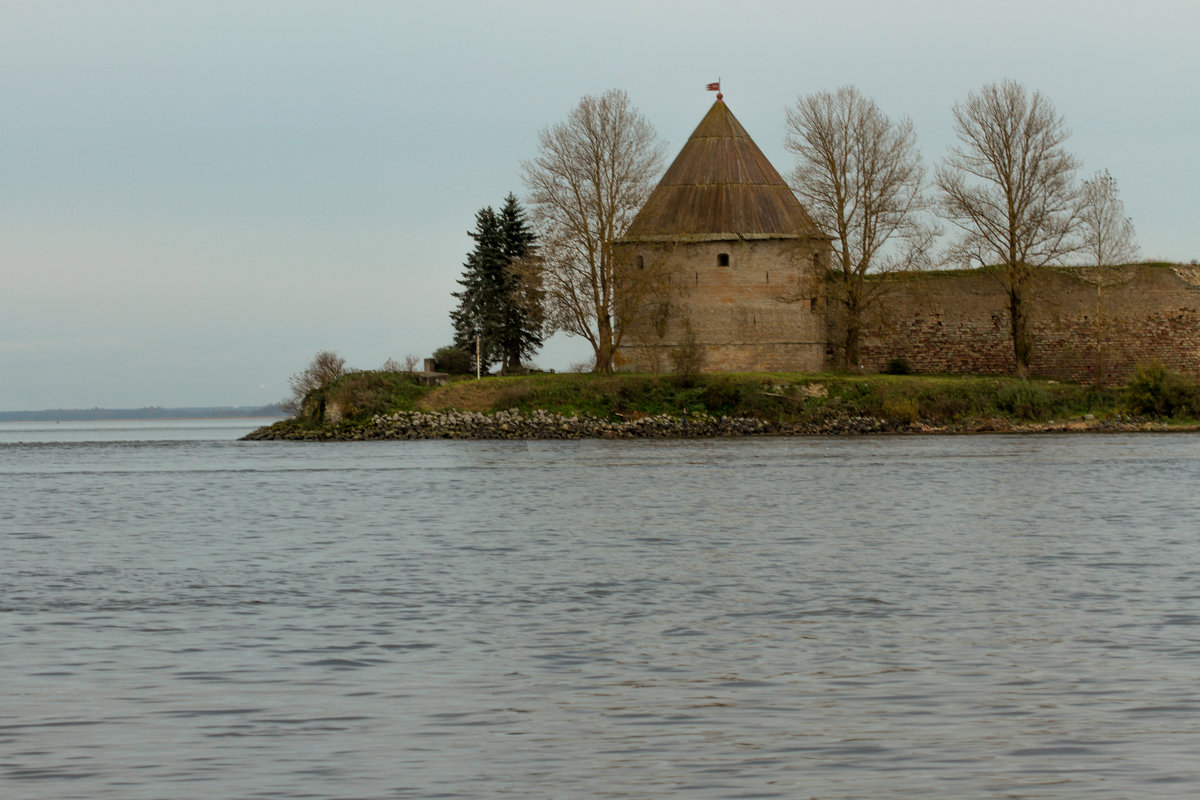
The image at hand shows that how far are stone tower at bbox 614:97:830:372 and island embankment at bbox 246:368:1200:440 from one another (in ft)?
10.0

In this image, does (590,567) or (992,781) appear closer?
(992,781)

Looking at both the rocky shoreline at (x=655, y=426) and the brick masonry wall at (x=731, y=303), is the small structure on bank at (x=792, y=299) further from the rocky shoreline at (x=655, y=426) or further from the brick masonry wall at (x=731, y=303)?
the rocky shoreline at (x=655, y=426)

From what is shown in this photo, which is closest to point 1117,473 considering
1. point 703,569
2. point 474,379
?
point 703,569

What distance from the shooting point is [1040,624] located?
8383 mm

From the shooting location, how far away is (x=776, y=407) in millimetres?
40469

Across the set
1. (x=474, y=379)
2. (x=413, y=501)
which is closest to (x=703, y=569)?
(x=413, y=501)

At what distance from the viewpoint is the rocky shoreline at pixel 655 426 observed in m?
39.3

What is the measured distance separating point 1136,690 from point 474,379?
37753 millimetres

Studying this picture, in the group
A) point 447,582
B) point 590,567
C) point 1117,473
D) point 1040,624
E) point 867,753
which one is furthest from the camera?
point 1117,473

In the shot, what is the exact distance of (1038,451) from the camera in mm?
29891

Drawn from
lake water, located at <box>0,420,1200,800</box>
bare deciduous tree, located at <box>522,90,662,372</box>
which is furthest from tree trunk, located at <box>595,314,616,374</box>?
lake water, located at <box>0,420,1200,800</box>

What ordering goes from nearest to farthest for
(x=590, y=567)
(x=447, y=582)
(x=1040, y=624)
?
(x=1040, y=624) → (x=447, y=582) → (x=590, y=567)

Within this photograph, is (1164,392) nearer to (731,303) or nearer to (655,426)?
(731,303)

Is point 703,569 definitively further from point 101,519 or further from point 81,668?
point 101,519
